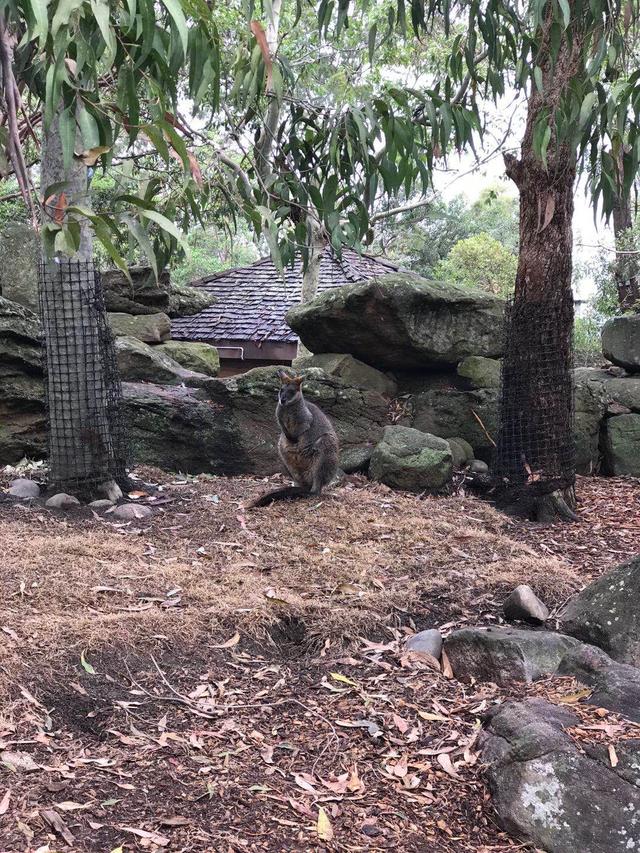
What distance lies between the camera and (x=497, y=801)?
3156 mm

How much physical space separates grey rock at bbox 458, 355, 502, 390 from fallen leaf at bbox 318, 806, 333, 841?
6.53 m

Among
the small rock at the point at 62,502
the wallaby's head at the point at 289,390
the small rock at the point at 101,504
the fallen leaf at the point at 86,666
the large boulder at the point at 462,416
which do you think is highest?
the wallaby's head at the point at 289,390

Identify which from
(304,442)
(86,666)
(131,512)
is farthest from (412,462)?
(86,666)

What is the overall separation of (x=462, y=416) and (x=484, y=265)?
14246 mm

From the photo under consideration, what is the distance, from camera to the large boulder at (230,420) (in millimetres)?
8359

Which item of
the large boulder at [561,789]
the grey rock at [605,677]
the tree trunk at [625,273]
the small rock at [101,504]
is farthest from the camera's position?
the tree trunk at [625,273]

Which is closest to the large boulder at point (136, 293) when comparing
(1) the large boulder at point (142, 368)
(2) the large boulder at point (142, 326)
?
(2) the large boulder at point (142, 326)

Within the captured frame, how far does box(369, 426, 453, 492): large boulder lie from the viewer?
25.9ft

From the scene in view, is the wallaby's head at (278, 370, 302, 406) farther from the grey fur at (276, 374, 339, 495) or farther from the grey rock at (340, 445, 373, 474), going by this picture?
the grey rock at (340, 445, 373, 474)

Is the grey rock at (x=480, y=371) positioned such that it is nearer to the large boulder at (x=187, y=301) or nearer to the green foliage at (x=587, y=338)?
the green foliage at (x=587, y=338)

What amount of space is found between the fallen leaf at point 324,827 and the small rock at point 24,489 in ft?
15.1

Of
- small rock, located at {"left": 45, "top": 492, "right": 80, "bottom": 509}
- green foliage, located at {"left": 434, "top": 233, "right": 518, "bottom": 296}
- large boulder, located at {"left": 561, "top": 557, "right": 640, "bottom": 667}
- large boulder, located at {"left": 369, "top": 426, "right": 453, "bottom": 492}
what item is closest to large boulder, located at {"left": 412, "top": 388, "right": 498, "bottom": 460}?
large boulder, located at {"left": 369, "top": 426, "right": 453, "bottom": 492}

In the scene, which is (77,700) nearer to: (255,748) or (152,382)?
(255,748)

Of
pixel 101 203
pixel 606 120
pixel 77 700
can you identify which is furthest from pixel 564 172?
pixel 101 203
